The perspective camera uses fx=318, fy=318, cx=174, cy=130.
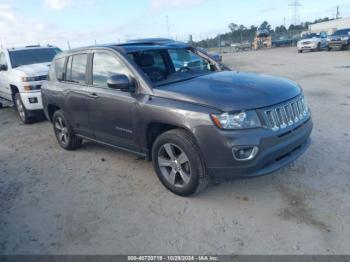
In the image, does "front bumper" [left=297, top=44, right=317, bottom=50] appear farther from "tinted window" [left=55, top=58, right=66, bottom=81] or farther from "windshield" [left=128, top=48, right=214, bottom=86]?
"tinted window" [left=55, top=58, right=66, bottom=81]

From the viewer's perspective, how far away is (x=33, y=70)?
7.86 m

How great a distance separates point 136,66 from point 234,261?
8.54ft

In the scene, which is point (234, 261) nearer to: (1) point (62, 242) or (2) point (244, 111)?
(2) point (244, 111)

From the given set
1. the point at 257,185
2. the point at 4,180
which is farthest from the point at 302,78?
the point at 4,180

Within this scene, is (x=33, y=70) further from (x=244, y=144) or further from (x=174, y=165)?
(x=244, y=144)

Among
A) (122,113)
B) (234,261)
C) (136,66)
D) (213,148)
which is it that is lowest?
(234,261)

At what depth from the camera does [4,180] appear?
15.9 ft

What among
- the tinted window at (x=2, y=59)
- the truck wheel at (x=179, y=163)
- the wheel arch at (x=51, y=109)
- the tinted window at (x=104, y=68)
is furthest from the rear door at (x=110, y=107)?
the tinted window at (x=2, y=59)

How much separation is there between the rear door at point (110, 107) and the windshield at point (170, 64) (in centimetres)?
32

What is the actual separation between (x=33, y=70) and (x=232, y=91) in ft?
19.8

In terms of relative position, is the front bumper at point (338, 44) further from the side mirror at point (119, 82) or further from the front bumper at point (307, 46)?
the side mirror at point (119, 82)

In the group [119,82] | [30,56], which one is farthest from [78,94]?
[30,56]

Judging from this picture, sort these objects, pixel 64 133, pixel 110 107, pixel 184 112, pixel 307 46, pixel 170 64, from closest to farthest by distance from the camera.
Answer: pixel 184 112, pixel 110 107, pixel 170 64, pixel 64 133, pixel 307 46

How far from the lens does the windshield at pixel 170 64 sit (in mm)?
4270
